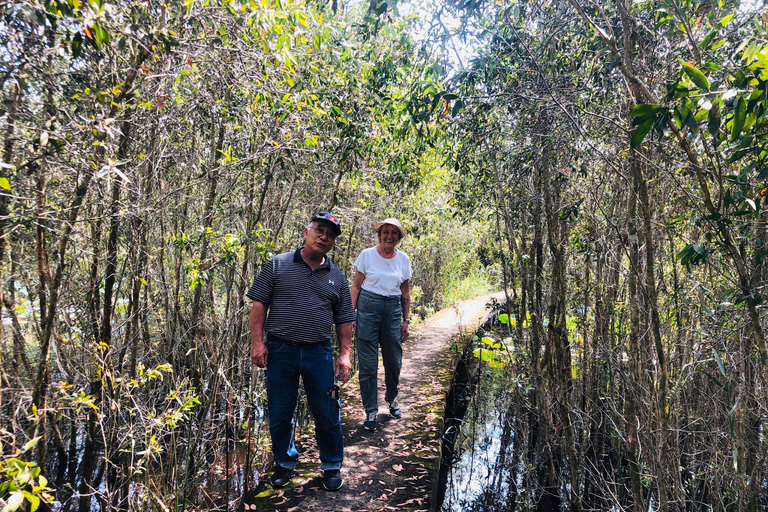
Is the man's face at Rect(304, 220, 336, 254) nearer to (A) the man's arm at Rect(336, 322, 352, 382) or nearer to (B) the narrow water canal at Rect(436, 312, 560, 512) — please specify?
(A) the man's arm at Rect(336, 322, 352, 382)

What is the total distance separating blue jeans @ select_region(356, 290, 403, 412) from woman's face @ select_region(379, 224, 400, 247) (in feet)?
1.56

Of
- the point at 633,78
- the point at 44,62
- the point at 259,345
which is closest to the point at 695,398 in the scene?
the point at 633,78

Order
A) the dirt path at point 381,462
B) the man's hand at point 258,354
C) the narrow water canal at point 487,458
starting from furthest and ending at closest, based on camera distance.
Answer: the narrow water canal at point 487,458, the dirt path at point 381,462, the man's hand at point 258,354

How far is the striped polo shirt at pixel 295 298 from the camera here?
327 centimetres

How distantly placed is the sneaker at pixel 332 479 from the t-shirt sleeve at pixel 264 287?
1.29m

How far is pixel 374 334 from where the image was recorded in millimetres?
4387

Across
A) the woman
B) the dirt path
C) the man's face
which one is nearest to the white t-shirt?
the woman

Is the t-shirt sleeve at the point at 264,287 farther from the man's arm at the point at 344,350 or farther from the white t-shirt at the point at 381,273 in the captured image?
the white t-shirt at the point at 381,273

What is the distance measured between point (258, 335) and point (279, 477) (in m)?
1.07

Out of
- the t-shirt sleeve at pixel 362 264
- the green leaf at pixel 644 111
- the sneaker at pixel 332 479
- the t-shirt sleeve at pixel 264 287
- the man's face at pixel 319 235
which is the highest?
the green leaf at pixel 644 111

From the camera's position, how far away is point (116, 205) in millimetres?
3436

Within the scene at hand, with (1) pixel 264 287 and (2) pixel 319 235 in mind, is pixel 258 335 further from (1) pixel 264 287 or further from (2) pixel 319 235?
(2) pixel 319 235

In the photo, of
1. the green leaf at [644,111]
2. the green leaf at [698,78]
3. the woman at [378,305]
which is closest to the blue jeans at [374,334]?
the woman at [378,305]

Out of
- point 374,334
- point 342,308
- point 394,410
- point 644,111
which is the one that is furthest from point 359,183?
point 644,111
